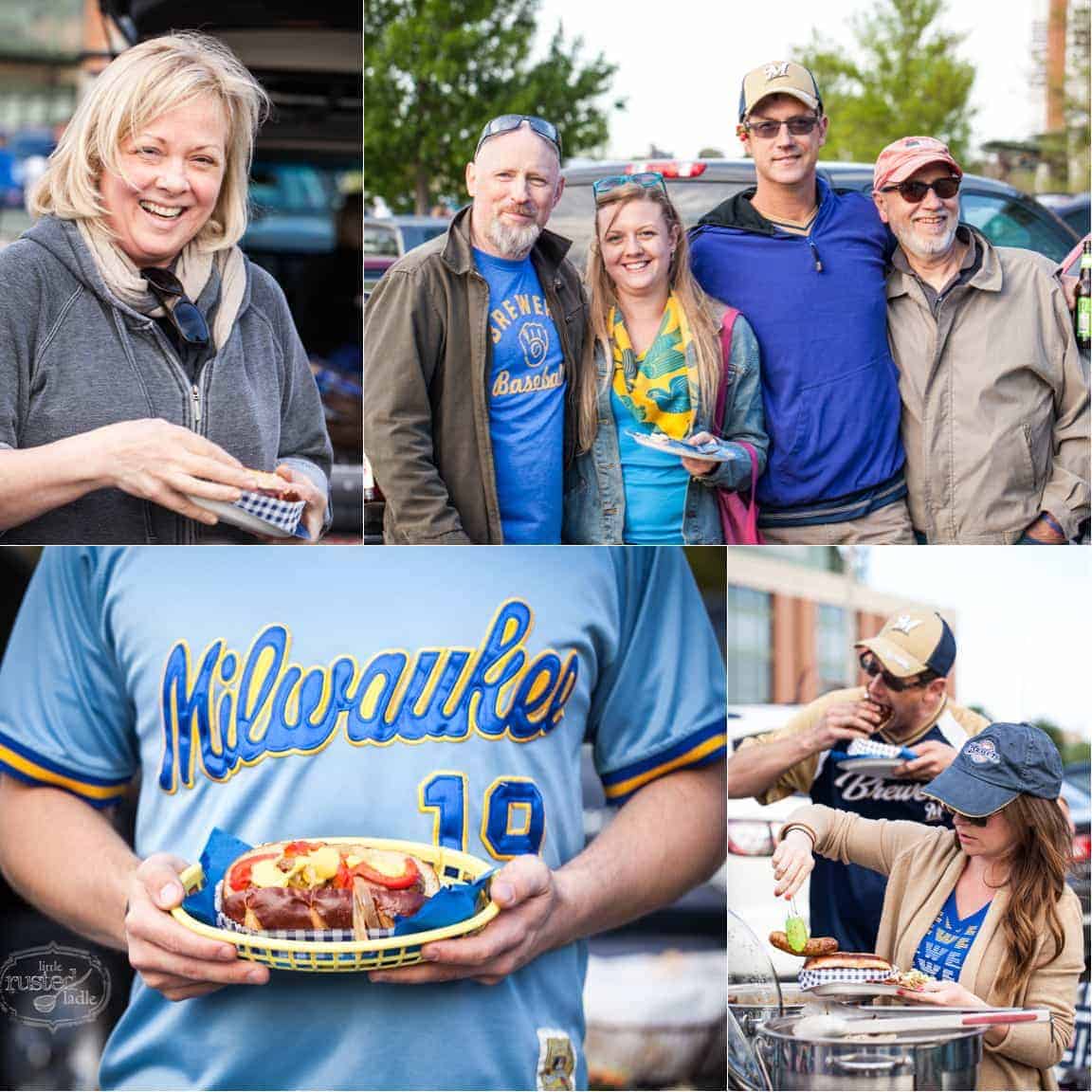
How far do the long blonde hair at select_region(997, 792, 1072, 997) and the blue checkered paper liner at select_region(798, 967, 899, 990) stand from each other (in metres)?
0.35

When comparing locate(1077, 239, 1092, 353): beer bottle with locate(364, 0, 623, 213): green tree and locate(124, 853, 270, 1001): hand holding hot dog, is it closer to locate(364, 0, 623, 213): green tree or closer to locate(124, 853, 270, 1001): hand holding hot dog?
locate(364, 0, 623, 213): green tree

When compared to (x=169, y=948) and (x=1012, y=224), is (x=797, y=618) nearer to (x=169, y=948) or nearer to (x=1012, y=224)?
(x=1012, y=224)

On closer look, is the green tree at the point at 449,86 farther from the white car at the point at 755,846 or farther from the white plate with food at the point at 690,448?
the white car at the point at 755,846

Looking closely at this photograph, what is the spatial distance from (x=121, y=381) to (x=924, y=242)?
2.49 metres

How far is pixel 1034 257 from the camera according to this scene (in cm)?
517

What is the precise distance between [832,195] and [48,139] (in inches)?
98.7

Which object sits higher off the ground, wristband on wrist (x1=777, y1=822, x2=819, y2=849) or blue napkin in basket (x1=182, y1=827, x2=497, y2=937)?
wristband on wrist (x1=777, y1=822, x2=819, y2=849)

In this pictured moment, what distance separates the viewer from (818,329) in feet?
16.5

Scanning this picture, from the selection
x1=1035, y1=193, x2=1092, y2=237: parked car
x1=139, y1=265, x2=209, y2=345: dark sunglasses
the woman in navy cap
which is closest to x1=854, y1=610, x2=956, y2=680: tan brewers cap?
the woman in navy cap

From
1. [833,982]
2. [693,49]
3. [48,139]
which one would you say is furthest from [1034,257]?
[48,139]

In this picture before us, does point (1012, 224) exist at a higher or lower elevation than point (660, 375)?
higher

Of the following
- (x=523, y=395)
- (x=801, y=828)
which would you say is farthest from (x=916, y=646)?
(x=523, y=395)

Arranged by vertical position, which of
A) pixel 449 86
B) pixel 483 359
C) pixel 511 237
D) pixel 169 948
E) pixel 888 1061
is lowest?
pixel 888 1061

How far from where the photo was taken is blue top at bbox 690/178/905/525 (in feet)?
16.5
